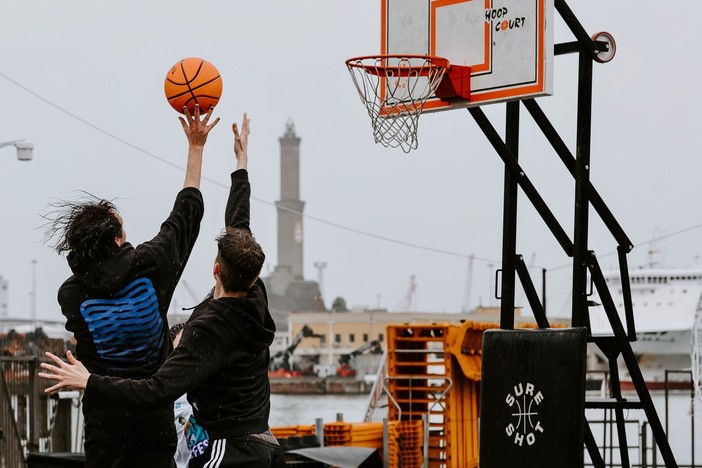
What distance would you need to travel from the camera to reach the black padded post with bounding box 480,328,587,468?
7543 mm

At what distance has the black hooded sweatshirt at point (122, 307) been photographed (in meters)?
5.97

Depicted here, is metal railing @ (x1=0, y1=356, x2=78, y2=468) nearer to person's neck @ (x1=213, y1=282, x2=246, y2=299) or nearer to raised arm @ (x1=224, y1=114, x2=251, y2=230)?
raised arm @ (x1=224, y1=114, x2=251, y2=230)

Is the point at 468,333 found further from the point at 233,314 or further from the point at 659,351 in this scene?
the point at 659,351

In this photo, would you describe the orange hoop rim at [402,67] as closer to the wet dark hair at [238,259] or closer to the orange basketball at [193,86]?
the orange basketball at [193,86]

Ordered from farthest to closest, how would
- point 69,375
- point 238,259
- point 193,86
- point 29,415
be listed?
A: point 29,415, point 193,86, point 238,259, point 69,375

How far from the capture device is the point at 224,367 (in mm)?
5637

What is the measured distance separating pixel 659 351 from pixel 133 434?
98164mm

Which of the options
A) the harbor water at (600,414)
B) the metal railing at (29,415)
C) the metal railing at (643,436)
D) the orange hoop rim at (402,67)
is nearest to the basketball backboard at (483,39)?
the orange hoop rim at (402,67)

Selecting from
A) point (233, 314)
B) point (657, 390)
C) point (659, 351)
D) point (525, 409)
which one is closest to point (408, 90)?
point (525, 409)

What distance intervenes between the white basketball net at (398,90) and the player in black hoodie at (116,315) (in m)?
3.12

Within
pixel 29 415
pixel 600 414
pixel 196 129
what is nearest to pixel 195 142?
pixel 196 129

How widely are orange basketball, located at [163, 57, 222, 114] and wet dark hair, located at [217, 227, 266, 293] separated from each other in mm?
2209

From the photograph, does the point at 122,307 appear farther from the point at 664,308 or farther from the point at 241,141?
the point at 664,308

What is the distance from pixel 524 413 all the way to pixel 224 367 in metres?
2.85
